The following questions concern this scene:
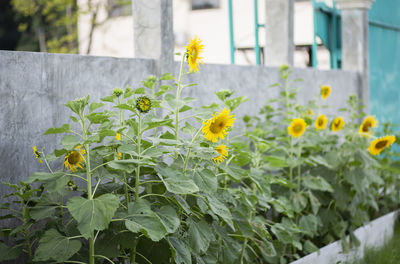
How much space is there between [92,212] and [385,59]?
6.18 m

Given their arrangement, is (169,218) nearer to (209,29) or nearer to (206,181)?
(206,181)

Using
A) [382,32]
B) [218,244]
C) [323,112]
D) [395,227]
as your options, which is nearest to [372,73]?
[382,32]

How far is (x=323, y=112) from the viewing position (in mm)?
5477

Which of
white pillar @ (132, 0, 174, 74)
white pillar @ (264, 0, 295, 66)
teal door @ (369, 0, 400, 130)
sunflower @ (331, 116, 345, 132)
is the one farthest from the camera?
teal door @ (369, 0, 400, 130)

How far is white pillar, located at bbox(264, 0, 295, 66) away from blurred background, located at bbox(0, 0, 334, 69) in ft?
17.1

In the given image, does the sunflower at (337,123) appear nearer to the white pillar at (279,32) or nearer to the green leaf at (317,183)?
the green leaf at (317,183)

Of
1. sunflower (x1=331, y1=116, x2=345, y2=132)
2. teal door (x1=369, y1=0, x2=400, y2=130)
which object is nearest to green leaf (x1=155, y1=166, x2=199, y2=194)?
sunflower (x1=331, y1=116, x2=345, y2=132)

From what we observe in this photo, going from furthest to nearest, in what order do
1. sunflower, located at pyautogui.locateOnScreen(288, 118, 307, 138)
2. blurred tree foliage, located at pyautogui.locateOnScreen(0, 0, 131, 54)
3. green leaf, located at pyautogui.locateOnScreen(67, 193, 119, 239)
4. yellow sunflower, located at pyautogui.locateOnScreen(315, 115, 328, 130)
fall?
blurred tree foliage, located at pyautogui.locateOnScreen(0, 0, 131, 54), yellow sunflower, located at pyautogui.locateOnScreen(315, 115, 328, 130), sunflower, located at pyautogui.locateOnScreen(288, 118, 307, 138), green leaf, located at pyautogui.locateOnScreen(67, 193, 119, 239)

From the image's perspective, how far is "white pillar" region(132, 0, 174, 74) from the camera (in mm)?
3543

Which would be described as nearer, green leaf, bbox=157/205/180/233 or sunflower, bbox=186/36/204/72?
green leaf, bbox=157/205/180/233

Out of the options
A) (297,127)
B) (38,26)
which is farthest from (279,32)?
(38,26)

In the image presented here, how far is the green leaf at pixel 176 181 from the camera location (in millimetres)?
2207

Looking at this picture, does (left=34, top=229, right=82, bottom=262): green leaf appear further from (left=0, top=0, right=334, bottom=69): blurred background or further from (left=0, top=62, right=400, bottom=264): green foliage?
(left=0, top=0, right=334, bottom=69): blurred background

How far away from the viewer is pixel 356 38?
6.45 meters
